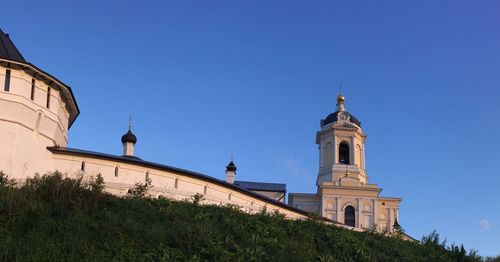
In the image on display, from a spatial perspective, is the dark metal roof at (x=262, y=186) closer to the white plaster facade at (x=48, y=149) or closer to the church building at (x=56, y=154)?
the church building at (x=56, y=154)

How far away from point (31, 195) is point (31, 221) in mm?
1582

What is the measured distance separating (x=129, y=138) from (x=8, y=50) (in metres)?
10.9

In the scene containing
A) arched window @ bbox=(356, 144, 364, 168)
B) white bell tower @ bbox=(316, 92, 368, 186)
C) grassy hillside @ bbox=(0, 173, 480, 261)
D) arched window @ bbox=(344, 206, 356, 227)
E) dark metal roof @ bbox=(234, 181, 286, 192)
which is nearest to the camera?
grassy hillside @ bbox=(0, 173, 480, 261)

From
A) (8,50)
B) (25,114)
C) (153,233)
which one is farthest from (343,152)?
(153,233)

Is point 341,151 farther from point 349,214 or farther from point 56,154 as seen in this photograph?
point 56,154

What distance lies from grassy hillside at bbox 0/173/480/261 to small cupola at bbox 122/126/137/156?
1415 cm

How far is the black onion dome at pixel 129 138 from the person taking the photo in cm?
3494

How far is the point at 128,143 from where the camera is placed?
115ft

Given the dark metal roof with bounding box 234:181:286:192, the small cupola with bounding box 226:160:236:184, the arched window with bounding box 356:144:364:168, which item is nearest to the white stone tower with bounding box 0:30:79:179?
the small cupola with bounding box 226:160:236:184

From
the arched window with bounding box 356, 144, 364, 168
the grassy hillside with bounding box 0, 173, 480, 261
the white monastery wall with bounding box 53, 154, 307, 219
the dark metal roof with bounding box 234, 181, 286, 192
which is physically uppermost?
the arched window with bounding box 356, 144, 364, 168

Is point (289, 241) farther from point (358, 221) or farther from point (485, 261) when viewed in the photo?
point (358, 221)

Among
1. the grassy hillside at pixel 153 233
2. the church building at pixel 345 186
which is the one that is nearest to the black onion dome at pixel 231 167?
the church building at pixel 345 186

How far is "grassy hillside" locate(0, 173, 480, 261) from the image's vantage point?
51.1 ft

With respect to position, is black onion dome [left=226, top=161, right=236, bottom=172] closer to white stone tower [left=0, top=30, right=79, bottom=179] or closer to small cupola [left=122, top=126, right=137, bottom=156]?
small cupola [left=122, top=126, right=137, bottom=156]
